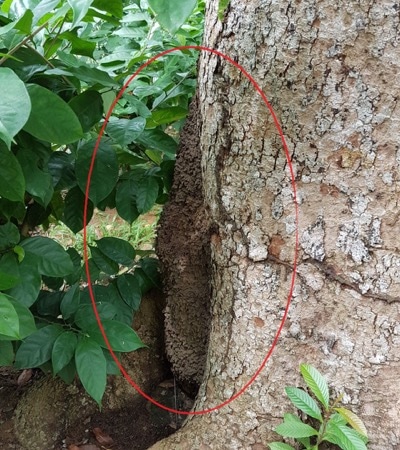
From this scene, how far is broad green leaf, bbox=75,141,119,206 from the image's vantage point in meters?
1.15

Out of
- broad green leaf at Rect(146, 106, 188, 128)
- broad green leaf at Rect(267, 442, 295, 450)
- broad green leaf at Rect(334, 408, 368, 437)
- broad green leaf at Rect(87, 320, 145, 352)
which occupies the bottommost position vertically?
broad green leaf at Rect(267, 442, 295, 450)

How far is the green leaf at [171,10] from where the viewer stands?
0.49 m

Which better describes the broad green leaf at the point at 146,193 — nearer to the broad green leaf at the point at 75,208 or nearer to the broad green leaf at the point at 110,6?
the broad green leaf at the point at 75,208

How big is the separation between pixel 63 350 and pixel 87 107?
462mm

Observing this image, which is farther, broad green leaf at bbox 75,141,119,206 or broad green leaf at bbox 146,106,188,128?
broad green leaf at bbox 146,106,188,128

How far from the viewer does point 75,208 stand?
1.27 metres

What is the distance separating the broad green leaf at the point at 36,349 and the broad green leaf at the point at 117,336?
0.08 meters

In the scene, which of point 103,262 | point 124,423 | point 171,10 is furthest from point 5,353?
point 171,10

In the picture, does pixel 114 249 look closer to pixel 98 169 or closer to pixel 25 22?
pixel 98 169

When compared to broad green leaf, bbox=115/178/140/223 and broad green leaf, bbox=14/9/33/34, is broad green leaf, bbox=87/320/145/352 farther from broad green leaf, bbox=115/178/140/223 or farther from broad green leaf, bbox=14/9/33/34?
broad green leaf, bbox=14/9/33/34

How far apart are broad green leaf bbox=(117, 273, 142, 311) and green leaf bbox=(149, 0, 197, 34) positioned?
92cm

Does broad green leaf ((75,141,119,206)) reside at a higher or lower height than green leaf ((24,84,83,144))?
lower

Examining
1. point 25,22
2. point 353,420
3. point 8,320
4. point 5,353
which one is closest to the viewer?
point 25,22

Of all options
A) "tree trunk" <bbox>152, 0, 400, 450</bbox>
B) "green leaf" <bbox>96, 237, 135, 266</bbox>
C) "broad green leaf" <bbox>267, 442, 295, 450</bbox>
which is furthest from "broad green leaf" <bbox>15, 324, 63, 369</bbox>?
"broad green leaf" <bbox>267, 442, 295, 450</bbox>
